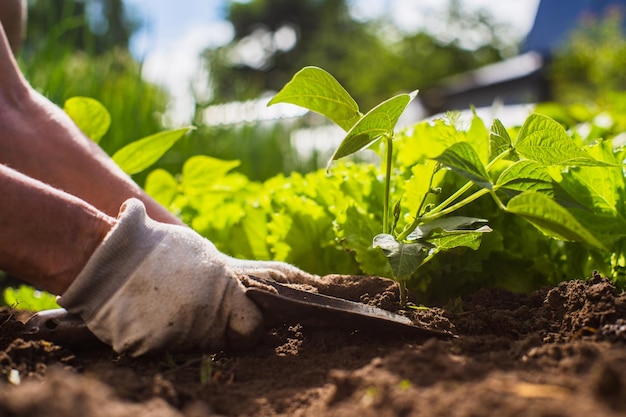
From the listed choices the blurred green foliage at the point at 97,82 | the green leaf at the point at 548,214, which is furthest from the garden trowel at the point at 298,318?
the blurred green foliage at the point at 97,82

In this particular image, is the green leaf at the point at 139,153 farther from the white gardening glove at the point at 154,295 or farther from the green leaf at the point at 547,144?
the green leaf at the point at 547,144

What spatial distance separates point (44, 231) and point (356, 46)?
4988 cm

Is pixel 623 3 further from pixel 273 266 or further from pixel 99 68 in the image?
pixel 273 266

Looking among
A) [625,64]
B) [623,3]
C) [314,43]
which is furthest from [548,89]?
[314,43]

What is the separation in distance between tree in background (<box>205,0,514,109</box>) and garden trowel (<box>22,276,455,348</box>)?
25.3m

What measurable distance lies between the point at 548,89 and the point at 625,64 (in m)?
14.2

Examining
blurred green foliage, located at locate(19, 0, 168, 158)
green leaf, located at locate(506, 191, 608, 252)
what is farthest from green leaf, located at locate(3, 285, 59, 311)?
green leaf, located at locate(506, 191, 608, 252)

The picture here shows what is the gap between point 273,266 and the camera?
174 cm

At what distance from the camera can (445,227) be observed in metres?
1.42

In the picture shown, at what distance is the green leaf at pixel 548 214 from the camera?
119 centimetres

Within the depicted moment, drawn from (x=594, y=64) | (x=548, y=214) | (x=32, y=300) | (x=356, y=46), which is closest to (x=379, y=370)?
(x=548, y=214)

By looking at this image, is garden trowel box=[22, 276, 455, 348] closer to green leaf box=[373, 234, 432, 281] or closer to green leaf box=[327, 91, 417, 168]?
green leaf box=[373, 234, 432, 281]

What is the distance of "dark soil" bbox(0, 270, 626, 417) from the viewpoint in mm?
Answer: 805

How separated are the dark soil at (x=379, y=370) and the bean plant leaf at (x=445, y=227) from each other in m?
0.18
